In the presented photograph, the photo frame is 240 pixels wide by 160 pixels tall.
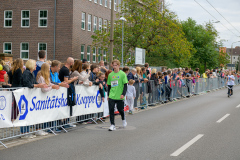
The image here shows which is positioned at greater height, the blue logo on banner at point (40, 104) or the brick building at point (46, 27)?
the brick building at point (46, 27)

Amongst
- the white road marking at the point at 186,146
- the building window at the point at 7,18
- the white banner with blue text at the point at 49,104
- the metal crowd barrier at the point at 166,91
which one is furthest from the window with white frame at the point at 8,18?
the white road marking at the point at 186,146

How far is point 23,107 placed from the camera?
9.52m

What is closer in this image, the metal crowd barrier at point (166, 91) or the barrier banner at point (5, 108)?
the barrier banner at point (5, 108)

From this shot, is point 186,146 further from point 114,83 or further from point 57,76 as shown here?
point 57,76

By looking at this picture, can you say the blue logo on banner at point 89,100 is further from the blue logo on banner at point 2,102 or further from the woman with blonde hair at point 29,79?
the blue logo on banner at point 2,102

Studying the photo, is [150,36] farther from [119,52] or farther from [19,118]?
[19,118]

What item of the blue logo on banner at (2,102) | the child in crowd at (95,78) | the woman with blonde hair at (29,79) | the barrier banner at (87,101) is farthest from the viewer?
the child in crowd at (95,78)

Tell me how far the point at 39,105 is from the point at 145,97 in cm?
878

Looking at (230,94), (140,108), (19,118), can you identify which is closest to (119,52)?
(230,94)

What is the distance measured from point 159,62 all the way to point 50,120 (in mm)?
38663

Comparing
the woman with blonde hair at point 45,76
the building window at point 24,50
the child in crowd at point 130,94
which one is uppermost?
the building window at point 24,50

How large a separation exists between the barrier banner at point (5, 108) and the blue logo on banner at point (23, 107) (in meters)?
0.31

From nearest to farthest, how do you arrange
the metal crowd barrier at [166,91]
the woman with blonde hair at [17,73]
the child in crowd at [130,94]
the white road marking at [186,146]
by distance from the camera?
1. the white road marking at [186,146]
2. the woman with blonde hair at [17,73]
3. the child in crowd at [130,94]
4. the metal crowd barrier at [166,91]

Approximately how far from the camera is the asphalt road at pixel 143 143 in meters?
7.68
